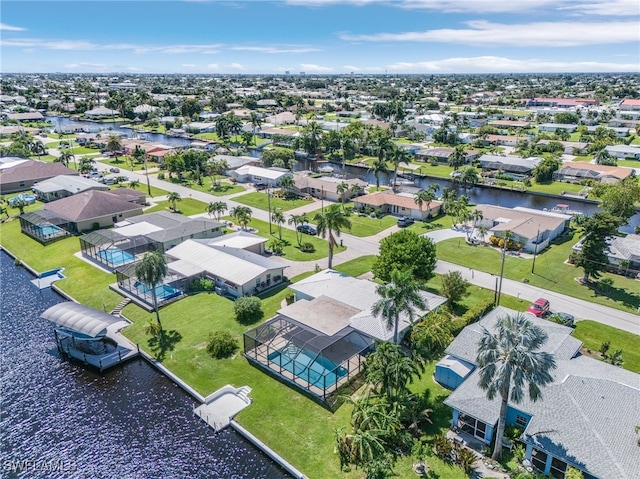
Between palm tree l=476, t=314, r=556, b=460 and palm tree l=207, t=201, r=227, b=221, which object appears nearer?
palm tree l=476, t=314, r=556, b=460

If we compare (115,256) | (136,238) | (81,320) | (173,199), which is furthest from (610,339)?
(173,199)

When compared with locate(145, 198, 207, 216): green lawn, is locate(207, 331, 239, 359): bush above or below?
below

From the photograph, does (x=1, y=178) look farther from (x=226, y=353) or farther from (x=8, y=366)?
(x=226, y=353)

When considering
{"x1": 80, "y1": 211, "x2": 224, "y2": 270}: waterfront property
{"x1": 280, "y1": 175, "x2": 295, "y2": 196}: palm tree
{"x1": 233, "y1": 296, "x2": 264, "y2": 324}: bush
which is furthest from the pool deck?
{"x1": 280, "y1": 175, "x2": 295, "y2": 196}: palm tree

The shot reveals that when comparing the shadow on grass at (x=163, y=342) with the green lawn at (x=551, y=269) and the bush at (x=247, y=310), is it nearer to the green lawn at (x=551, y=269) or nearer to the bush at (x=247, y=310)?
the bush at (x=247, y=310)

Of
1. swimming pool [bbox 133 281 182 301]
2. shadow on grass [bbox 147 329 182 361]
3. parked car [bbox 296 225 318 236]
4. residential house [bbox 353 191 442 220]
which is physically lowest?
shadow on grass [bbox 147 329 182 361]

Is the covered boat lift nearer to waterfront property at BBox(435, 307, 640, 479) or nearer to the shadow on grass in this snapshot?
the shadow on grass
